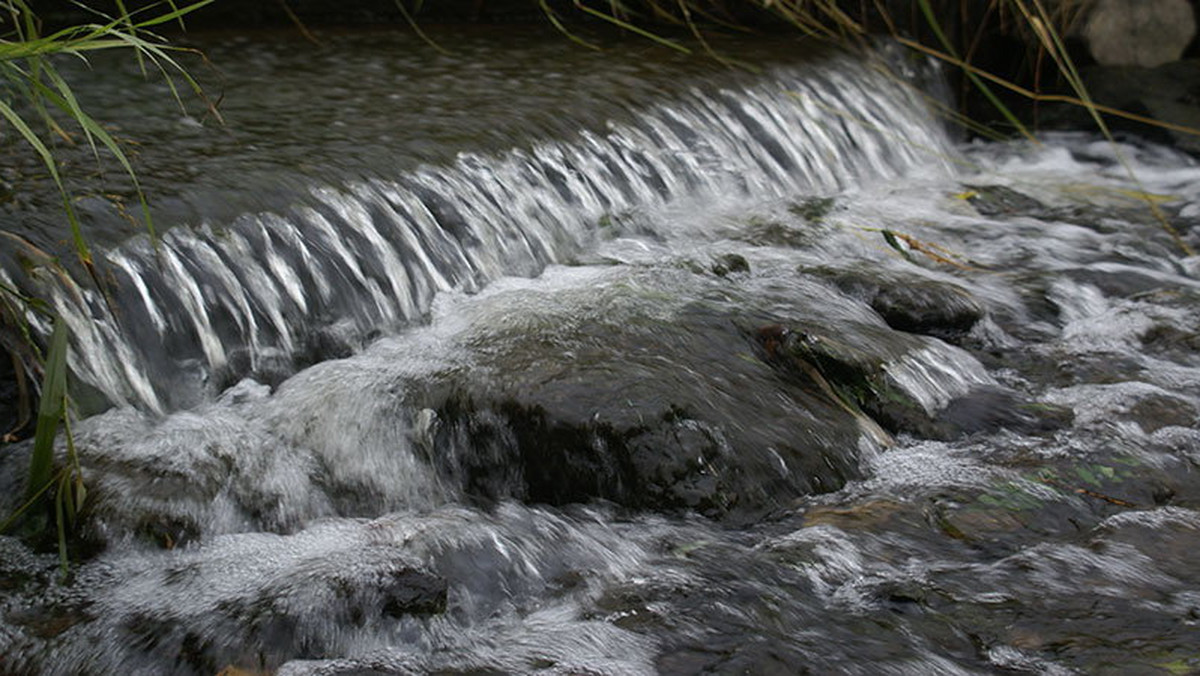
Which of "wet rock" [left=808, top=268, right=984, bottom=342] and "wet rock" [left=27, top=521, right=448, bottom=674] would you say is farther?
"wet rock" [left=808, top=268, right=984, bottom=342]

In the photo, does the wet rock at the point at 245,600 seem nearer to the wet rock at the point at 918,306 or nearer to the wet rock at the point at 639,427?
the wet rock at the point at 639,427

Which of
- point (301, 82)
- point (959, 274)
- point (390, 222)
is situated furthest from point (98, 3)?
point (959, 274)

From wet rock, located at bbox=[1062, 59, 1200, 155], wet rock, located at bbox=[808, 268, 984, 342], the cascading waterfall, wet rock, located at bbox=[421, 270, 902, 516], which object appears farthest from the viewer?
wet rock, located at bbox=[1062, 59, 1200, 155]

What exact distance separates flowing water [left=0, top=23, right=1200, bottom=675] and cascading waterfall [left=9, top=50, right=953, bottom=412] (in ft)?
0.04

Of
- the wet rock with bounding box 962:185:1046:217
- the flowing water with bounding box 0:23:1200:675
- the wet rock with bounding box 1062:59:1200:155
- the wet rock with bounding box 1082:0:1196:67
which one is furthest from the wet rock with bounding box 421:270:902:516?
the wet rock with bounding box 1082:0:1196:67

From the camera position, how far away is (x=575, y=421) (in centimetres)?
254

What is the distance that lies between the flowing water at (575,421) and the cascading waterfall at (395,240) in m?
0.01

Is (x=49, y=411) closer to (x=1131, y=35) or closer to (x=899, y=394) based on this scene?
(x=899, y=394)

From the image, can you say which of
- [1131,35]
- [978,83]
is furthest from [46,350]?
[1131,35]

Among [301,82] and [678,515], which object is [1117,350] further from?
[301,82]

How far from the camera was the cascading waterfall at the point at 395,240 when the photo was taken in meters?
2.74

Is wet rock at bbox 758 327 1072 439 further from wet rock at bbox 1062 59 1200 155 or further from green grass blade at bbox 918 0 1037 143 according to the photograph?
wet rock at bbox 1062 59 1200 155

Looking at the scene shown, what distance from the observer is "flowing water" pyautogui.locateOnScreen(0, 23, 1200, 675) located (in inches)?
82.4

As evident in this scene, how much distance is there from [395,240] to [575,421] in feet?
3.27
